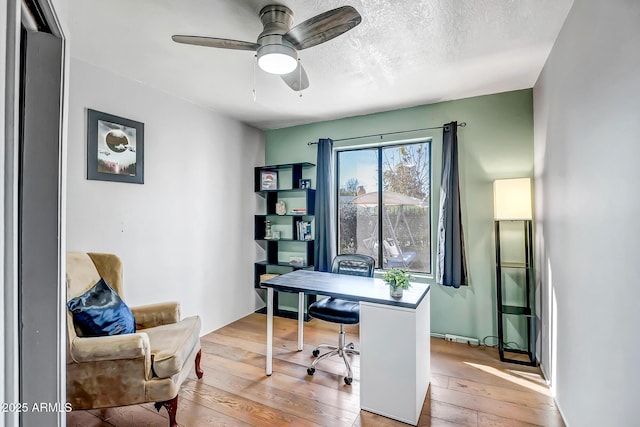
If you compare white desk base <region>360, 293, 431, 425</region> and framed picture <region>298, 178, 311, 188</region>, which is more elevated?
framed picture <region>298, 178, 311, 188</region>

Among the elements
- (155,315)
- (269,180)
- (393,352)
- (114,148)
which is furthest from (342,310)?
(114,148)

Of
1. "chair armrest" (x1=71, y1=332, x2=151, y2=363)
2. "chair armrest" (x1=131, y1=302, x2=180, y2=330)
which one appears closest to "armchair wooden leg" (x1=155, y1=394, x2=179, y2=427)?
"chair armrest" (x1=71, y1=332, x2=151, y2=363)

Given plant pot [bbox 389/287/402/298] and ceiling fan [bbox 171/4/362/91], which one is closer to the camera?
ceiling fan [bbox 171/4/362/91]

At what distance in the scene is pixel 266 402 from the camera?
2133mm

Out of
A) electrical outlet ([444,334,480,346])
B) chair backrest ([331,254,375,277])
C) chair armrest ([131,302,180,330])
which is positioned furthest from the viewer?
electrical outlet ([444,334,480,346])

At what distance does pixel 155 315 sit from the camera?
2.33 meters

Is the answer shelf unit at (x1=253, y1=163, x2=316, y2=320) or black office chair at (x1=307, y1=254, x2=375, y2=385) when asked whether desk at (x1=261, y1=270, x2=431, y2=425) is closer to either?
black office chair at (x1=307, y1=254, x2=375, y2=385)

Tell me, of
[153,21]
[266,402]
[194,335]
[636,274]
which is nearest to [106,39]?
[153,21]

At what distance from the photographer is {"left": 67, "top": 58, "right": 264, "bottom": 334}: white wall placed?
235cm

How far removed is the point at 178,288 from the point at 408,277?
2354mm

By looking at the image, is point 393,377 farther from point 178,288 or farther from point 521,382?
point 178,288

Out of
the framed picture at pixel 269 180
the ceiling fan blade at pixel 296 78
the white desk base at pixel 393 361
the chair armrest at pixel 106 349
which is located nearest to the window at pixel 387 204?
the framed picture at pixel 269 180

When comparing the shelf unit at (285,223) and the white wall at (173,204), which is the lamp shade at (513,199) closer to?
the shelf unit at (285,223)

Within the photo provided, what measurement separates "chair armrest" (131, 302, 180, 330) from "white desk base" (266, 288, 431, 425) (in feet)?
4.98
